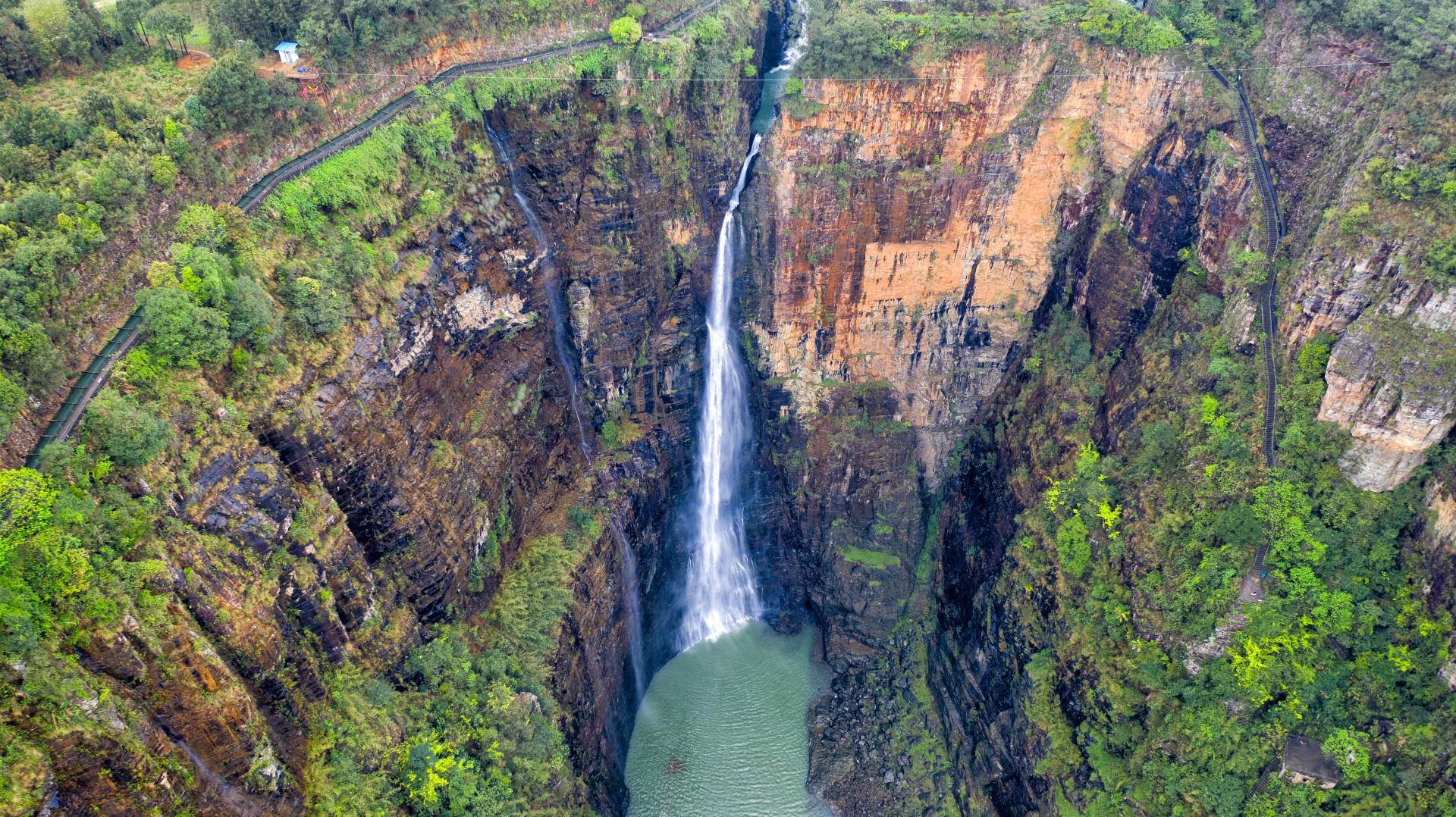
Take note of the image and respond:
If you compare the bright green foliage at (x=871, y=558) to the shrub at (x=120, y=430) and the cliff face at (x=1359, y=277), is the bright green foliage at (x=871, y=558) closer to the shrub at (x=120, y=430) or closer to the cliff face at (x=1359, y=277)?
the cliff face at (x=1359, y=277)

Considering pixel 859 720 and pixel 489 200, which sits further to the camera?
pixel 859 720

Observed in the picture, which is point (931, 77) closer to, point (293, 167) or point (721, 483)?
point (721, 483)

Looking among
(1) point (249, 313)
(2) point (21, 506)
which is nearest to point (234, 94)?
(1) point (249, 313)

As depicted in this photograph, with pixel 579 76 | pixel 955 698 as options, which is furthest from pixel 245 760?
pixel 955 698

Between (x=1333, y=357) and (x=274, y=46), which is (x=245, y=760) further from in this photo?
(x=1333, y=357)

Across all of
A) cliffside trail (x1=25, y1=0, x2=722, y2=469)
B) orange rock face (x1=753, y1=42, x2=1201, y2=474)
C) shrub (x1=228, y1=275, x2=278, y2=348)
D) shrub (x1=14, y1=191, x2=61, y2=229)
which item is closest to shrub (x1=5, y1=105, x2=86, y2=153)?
shrub (x1=14, y1=191, x2=61, y2=229)

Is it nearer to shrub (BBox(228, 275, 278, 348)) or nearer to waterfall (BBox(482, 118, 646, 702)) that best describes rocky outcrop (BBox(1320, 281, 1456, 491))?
waterfall (BBox(482, 118, 646, 702))
